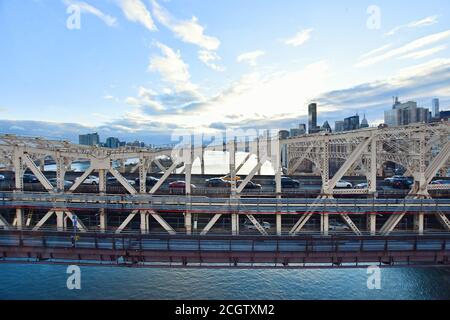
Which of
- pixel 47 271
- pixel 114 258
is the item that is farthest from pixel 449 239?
pixel 47 271

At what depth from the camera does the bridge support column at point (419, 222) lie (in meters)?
17.6

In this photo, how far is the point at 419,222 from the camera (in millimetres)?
17812

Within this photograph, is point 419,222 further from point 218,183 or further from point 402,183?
point 218,183

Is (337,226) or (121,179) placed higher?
(121,179)

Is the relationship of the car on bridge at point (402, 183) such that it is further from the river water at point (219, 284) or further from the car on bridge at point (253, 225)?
the car on bridge at point (253, 225)

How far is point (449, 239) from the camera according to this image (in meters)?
14.4

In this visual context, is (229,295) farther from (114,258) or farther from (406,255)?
(406,255)

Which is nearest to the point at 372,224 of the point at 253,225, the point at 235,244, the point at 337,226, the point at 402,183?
the point at 337,226

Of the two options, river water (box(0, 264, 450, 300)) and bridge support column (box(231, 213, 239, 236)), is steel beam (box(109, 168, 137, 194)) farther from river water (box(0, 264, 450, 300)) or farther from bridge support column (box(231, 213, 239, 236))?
bridge support column (box(231, 213, 239, 236))

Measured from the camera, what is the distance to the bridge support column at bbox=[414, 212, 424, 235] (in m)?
17.6

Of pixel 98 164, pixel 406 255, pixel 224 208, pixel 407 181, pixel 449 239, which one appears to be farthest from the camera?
pixel 407 181

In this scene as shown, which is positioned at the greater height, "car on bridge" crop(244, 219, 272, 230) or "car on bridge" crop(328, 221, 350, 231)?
"car on bridge" crop(244, 219, 272, 230)

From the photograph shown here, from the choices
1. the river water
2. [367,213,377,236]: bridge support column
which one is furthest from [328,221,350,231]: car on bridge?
the river water
